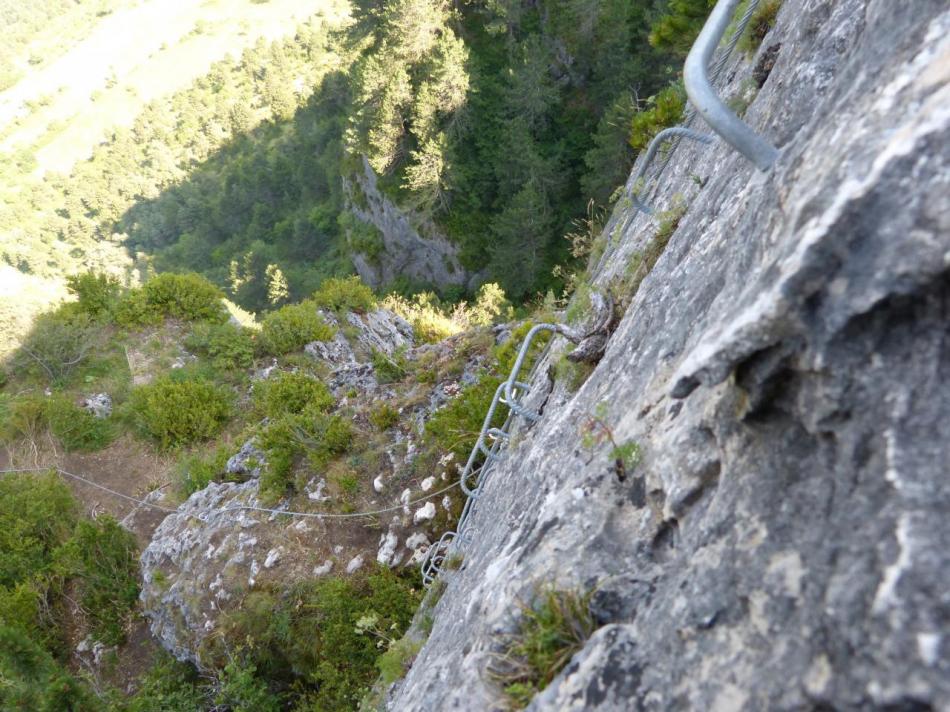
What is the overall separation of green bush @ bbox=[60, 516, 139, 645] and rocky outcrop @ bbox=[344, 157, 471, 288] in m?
18.4

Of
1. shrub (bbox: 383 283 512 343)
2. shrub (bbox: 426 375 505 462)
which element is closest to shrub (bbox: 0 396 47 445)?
shrub (bbox: 383 283 512 343)

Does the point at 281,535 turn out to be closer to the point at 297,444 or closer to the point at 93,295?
the point at 297,444

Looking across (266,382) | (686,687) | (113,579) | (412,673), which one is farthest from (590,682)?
(266,382)

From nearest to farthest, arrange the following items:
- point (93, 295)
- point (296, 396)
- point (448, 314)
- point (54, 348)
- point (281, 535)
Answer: point (281, 535) < point (296, 396) < point (54, 348) < point (93, 295) < point (448, 314)

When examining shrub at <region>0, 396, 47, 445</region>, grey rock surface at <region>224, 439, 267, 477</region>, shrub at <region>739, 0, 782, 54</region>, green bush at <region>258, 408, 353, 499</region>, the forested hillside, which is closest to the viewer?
shrub at <region>739, 0, 782, 54</region>

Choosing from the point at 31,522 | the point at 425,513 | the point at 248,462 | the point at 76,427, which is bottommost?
the point at 31,522

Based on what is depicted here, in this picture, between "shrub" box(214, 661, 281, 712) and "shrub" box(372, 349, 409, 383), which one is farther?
"shrub" box(372, 349, 409, 383)

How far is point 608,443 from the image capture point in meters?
2.89

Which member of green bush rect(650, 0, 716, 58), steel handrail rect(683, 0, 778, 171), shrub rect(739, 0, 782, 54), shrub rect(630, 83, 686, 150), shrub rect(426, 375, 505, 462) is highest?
green bush rect(650, 0, 716, 58)

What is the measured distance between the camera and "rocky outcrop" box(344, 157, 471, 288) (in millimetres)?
25281

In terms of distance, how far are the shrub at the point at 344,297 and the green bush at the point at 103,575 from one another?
8.41 metres

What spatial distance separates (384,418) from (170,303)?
10.3m

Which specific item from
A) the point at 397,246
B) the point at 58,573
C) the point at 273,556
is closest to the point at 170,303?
the point at 58,573

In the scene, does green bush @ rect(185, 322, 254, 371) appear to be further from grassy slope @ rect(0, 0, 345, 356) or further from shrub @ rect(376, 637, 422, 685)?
grassy slope @ rect(0, 0, 345, 356)
